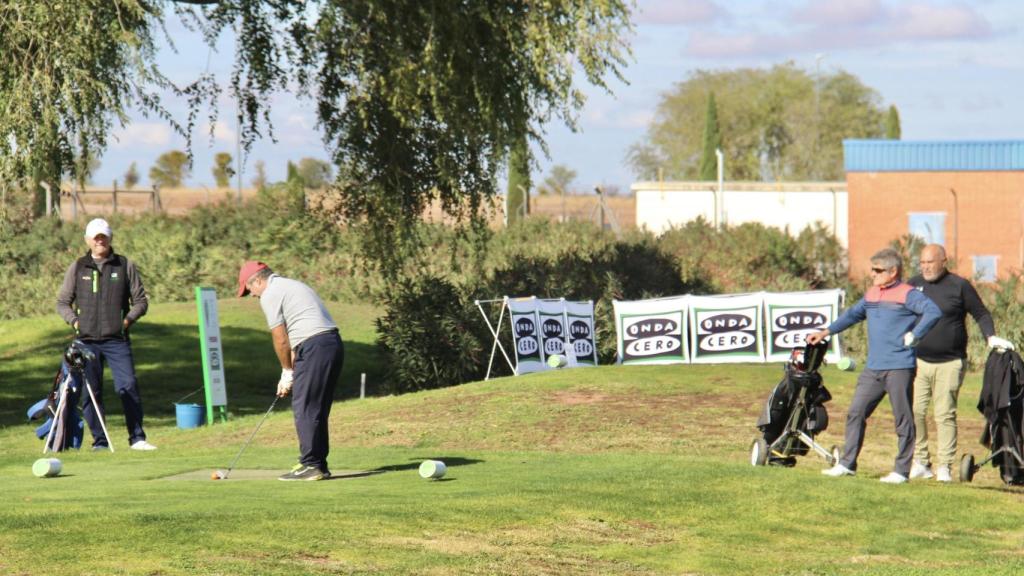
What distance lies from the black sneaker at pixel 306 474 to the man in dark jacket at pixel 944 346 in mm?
5560

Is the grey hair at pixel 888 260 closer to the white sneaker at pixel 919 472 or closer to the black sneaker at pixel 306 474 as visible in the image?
the white sneaker at pixel 919 472

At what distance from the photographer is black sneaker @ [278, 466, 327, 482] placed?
12.1 m

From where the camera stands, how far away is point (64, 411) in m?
15.5

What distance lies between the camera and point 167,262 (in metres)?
46.0

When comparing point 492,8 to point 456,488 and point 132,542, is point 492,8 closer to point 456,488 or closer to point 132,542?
point 456,488

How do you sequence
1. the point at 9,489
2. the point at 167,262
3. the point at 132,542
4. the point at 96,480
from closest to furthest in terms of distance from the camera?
1. the point at 132,542
2. the point at 9,489
3. the point at 96,480
4. the point at 167,262

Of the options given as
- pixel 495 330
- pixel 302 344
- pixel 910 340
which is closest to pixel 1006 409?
pixel 910 340

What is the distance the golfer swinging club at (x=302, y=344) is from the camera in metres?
11.8

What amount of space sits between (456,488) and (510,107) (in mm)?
14962

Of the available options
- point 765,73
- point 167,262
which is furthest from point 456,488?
point 765,73

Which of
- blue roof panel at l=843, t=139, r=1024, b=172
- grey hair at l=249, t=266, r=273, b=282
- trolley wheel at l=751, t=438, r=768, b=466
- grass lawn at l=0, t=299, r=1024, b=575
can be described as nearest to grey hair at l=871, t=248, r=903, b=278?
grass lawn at l=0, t=299, r=1024, b=575

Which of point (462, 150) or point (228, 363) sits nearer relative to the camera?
point (462, 150)

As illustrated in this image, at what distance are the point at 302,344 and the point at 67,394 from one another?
4747 millimetres

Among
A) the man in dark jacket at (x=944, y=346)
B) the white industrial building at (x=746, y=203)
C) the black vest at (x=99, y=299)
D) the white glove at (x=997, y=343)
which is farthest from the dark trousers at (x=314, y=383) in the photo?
the white industrial building at (x=746, y=203)
